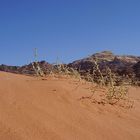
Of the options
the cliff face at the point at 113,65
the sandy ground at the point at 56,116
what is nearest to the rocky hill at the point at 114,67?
the cliff face at the point at 113,65

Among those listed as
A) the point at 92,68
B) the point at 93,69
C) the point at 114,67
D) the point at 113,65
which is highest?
the point at 113,65

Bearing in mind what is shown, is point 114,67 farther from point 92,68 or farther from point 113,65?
point 92,68

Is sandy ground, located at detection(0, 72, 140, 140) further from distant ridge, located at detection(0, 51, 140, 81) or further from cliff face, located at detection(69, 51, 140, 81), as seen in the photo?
cliff face, located at detection(69, 51, 140, 81)

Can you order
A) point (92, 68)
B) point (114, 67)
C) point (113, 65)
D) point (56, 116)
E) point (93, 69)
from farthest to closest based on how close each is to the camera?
point (113, 65) → point (114, 67) → point (92, 68) → point (93, 69) → point (56, 116)

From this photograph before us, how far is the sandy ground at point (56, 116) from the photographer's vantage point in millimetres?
4629

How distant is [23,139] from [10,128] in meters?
0.26

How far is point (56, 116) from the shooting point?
17.6ft

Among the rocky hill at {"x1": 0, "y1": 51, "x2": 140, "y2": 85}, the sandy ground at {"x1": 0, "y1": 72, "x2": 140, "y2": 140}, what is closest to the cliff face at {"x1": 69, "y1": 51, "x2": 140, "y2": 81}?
the rocky hill at {"x1": 0, "y1": 51, "x2": 140, "y2": 85}

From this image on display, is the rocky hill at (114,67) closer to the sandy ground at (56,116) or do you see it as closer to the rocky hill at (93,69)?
the rocky hill at (93,69)

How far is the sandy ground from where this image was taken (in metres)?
4.63

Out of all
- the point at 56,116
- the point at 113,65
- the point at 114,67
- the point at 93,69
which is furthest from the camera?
the point at 113,65

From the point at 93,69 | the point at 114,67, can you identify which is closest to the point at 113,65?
the point at 114,67

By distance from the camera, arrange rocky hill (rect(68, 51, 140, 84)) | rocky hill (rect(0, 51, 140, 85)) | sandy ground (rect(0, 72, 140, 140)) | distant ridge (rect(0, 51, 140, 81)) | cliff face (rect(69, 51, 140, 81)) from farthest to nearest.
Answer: cliff face (rect(69, 51, 140, 81)) → rocky hill (rect(68, 51, 140, 84)) → distant ridge (rect(0, 51, 140, 81)) → rocky hill (rect(0, 51, 140, 85)) → sandy ground (rect(0, 72, 140, 140))

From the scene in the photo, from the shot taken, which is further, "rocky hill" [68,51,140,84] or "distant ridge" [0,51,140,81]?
"rocky hill" [68,51,140,84]
